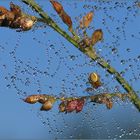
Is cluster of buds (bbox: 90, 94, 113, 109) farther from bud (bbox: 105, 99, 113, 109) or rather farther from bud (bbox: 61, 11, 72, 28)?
bud (bbox: 61, 11, 72, 28)

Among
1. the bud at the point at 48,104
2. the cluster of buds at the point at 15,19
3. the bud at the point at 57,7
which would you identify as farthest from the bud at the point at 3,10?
the bud at the point at 48,104

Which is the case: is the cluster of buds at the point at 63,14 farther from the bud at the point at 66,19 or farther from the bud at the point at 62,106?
the bud at the point at 62,106

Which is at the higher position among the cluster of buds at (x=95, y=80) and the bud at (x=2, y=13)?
the bud at (x=2, y=13)

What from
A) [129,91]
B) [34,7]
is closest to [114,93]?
[129,91]

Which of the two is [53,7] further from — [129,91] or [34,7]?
[129,91]

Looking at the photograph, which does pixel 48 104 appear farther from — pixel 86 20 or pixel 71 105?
pixel 86 20

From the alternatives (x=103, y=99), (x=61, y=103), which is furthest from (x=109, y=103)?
(x=61, y=103)

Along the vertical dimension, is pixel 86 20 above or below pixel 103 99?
above
